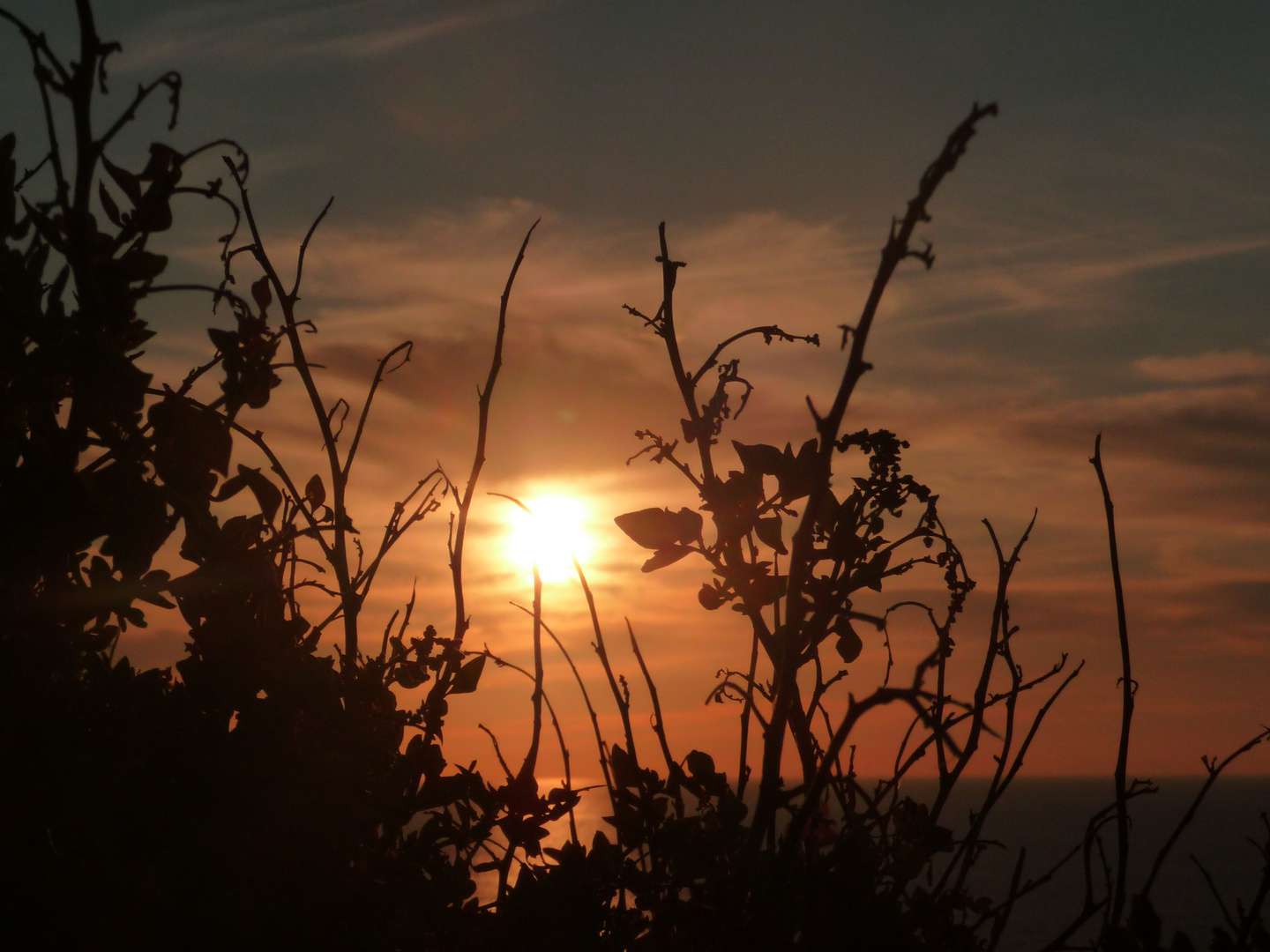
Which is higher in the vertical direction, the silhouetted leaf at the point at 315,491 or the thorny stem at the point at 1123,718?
the silhouetted leaf at the point at 315,491

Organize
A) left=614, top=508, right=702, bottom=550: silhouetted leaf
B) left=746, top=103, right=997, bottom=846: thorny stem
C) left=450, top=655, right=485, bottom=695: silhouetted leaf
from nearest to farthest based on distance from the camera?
1. left=746, top=103, right=997, bottom=846: thorny stem
2. left=614, top=508, right=702, bottom=550: silhouetted leaf
3. left=450, top=655, right=485, bottom=695: silhouetted leaf

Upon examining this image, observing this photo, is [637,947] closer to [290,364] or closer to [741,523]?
[741,523]

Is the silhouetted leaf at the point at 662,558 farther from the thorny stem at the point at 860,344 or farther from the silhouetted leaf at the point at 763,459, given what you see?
the thorny stem at the point at 860,344

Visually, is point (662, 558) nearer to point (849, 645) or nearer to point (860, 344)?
point (849, 645)

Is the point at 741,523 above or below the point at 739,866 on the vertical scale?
above

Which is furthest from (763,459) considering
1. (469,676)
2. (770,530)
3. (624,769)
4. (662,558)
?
(469,676)

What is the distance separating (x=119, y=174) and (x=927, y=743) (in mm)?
2578

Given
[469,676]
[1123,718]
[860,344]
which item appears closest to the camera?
[860,344]

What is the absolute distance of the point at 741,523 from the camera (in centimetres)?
267

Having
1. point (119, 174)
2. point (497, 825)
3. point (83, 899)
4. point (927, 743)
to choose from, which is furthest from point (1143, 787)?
point (119, 174)

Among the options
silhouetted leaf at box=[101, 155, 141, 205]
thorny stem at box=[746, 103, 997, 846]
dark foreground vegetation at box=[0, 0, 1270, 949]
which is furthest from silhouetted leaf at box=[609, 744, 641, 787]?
silhouetted leaf at box=[101, 155, 141, 205]

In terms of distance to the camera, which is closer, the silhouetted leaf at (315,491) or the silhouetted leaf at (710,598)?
the silhouetted leaf at (710,598)

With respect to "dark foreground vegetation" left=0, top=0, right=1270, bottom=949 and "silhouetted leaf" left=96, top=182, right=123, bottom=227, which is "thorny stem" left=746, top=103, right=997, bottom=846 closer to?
"dark foreground vegetation" left=0, top=0, right=1270, bottom=949

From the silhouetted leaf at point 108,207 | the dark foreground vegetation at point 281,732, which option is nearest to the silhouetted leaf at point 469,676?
the dark foreground vegetation at point 281,732
